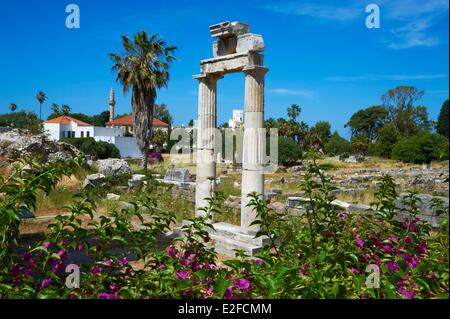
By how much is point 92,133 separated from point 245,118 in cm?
4895

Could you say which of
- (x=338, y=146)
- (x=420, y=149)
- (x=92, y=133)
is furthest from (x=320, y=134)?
(x=92, y=133)

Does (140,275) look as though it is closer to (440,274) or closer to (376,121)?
(440,274)

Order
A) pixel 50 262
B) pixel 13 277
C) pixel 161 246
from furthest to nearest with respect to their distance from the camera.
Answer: pixel 161 246 → pixel 50 262 → pixel 13 277

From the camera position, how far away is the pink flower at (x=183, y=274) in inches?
124

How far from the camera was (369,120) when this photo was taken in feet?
263

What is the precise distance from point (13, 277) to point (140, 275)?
3.18ft

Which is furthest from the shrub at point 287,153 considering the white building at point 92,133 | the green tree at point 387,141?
the white building at point 92,133

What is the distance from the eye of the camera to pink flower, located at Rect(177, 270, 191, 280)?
10.3 feet

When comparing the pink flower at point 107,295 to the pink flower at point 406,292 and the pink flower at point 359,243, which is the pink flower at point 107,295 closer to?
the pink flower at point 406,292

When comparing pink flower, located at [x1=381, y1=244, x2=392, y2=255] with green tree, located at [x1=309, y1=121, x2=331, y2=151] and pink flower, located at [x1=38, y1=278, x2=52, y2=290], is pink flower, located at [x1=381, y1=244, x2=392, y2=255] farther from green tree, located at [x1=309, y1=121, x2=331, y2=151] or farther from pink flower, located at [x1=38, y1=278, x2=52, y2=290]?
green tree, located at [x1=309, y1=121, x2=331, y2=151]
